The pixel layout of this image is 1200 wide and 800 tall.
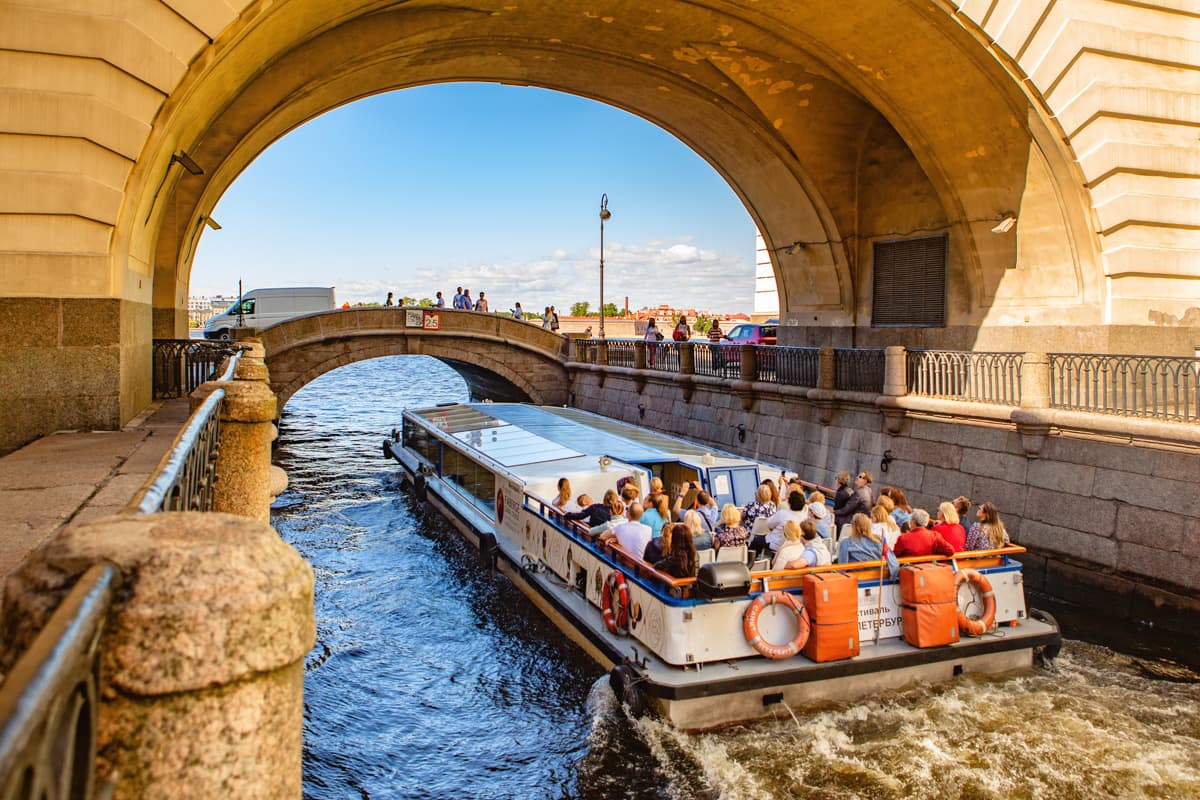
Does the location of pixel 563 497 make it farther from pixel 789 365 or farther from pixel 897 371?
pixel 789 365

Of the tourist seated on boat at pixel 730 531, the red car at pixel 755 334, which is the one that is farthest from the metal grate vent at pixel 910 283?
the tourist seated on boat at pixel 730 531

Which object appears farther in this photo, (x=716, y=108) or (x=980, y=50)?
(x=716, y=108)

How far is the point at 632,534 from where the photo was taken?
9.61 metres

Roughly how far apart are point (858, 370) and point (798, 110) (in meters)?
7.63

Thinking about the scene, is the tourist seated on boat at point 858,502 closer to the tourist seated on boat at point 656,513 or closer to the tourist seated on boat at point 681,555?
the tourist seated on boat at point 656,513

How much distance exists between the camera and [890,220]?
21.2 m

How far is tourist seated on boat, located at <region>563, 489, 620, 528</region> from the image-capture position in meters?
10.4

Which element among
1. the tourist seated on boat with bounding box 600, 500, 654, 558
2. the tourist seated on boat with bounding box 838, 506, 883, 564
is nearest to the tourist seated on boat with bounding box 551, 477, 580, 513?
the tourist seated on boat with bounding box 600, 500, 654, 558

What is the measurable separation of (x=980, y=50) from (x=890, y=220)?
20.0ft

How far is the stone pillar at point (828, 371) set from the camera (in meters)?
16.7

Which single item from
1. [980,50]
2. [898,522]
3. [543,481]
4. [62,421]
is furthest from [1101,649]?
[62,421]

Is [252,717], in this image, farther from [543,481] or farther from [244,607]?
[543,481]

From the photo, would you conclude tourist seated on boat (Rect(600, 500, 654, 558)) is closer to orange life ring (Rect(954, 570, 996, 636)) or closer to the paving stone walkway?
orange life ring (Rect(954, 570, 996, 636))

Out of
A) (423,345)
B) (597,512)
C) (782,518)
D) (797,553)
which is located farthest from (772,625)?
(423,345)
